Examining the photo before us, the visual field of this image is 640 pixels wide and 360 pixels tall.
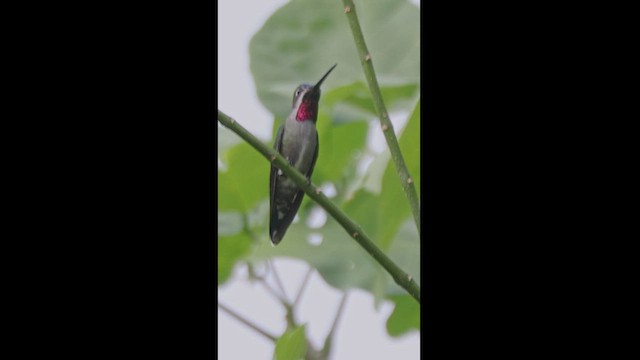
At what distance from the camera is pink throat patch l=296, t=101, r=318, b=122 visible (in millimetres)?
849

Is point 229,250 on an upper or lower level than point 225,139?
lower

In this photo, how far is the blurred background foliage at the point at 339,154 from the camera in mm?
795

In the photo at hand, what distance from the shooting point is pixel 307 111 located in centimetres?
85

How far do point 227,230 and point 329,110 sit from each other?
0.18 metres

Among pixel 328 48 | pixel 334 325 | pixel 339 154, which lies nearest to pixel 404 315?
pixel 334 325

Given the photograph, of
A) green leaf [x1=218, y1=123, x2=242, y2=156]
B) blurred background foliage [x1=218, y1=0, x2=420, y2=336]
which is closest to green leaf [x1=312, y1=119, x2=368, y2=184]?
blurred background foliage [x1=218, y1=0, x2=420, y2=336]

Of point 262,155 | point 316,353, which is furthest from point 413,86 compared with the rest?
point 316,353

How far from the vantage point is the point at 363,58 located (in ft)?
2.54

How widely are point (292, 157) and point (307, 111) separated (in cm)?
6

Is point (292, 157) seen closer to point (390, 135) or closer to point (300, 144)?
point (300, 144)

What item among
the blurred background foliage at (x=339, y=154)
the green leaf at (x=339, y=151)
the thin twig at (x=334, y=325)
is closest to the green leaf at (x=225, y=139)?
the blurred background foliage at (x=339, y=154)

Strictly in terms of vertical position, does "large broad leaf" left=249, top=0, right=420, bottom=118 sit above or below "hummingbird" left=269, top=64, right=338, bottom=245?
above

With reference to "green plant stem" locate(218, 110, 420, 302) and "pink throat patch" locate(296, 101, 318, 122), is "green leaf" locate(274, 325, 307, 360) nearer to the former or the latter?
"green plant stem" locate(218, 110, 420, 302)
